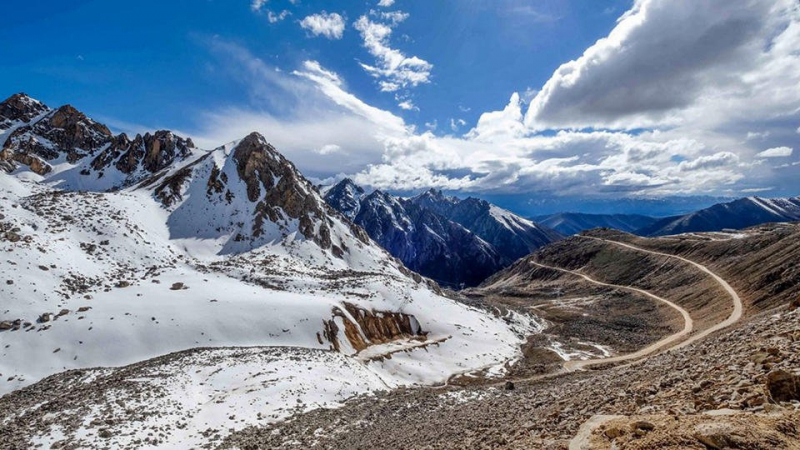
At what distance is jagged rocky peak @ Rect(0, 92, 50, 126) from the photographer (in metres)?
148

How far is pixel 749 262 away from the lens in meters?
82.1

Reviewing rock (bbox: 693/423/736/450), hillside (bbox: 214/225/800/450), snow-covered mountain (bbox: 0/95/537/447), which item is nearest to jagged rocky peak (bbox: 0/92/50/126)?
snow-covered mountain (bbox: 0/95/537/447)

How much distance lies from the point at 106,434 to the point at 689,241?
498ft

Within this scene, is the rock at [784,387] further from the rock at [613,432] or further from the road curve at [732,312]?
the road curve at [732,312]

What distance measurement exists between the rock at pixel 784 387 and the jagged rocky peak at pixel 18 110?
694ft

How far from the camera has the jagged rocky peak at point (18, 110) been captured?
147738 millimetres

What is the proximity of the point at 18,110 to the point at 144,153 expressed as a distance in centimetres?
6339

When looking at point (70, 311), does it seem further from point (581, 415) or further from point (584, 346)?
point (584, 346)

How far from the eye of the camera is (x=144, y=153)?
140375mm

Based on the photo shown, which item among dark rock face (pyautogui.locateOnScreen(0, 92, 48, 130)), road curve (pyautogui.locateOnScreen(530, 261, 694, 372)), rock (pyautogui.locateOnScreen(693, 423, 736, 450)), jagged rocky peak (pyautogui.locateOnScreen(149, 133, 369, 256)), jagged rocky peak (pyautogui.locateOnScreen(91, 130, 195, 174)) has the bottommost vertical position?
road curve (pyautogui.locateOnScreen(530, 261, 694, 372))

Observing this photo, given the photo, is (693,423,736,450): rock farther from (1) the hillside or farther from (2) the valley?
(2) the valley

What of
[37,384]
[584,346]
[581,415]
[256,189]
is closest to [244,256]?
[256,189]

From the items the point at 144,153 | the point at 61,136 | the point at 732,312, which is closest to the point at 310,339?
the point at 732,312

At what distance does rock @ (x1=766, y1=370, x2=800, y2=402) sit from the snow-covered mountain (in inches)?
942
